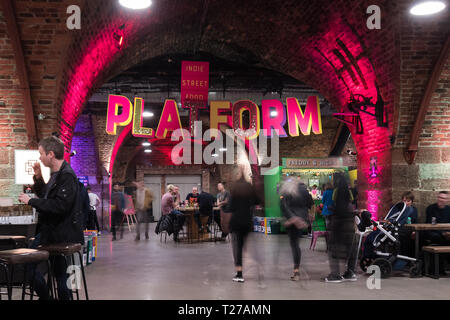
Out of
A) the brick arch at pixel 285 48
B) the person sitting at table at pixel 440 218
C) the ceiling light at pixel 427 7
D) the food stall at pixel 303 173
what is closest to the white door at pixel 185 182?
the food stall at pixel 303 173

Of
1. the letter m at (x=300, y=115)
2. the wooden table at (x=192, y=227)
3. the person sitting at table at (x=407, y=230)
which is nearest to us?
the person sitting at table at (x=407, y=230)

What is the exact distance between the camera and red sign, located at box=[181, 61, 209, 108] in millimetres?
9812

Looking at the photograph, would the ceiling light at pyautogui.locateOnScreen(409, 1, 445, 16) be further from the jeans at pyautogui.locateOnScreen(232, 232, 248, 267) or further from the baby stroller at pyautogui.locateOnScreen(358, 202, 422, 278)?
the jeans at pyautogui.locateOnScreen(232, 232, 248, 267)

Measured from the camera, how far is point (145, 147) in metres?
22.4

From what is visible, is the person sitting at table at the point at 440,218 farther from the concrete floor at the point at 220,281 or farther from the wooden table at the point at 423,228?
the concrete floor at the point at 220,281

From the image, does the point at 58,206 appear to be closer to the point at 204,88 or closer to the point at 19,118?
the point at 19,118

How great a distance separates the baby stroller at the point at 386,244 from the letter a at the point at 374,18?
305 centimetres

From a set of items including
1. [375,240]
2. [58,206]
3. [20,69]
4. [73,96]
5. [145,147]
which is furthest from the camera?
[145,147]

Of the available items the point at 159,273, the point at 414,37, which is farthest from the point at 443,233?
the point at 159,273

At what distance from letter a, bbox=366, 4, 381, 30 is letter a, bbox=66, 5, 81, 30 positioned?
4.70 meters

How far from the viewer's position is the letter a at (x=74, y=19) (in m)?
6.27

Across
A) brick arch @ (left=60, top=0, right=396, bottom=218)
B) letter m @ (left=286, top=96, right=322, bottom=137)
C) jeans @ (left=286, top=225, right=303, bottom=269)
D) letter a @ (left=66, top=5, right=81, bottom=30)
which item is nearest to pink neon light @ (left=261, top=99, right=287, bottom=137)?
letter m @ (left=286, top=96, right=322, bottom=137)

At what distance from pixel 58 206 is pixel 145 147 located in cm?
1928

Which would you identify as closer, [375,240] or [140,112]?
[375,240]
